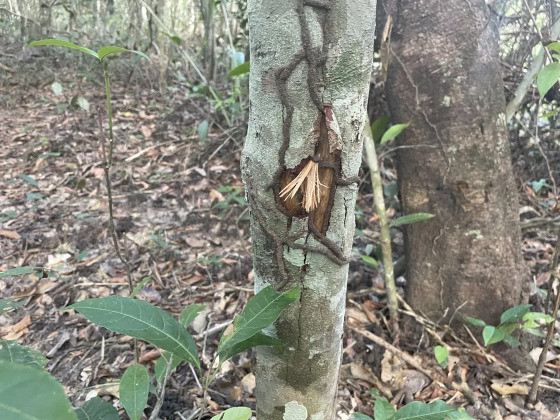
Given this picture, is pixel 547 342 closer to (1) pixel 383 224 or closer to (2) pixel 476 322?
(2) pixel 476 322

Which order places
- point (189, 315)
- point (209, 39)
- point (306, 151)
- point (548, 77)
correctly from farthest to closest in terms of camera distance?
point (209, 39) → point (189, 315) → point (548, 77) → point (306, 151)

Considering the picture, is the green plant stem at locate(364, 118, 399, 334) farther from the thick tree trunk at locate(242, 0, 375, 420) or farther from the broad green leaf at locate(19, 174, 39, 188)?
the broad green leaf at locate(19, 174, 39, 188)

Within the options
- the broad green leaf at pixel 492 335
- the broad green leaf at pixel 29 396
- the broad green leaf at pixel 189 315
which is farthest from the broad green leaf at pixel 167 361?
the broad green leaf at pixel 492 335

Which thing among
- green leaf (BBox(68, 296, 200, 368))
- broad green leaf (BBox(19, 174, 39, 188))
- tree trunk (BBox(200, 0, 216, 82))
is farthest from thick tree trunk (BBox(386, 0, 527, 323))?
tree trunk (BBox(200, 0, 216, 82))

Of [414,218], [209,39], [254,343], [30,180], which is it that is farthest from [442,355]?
[209,39]

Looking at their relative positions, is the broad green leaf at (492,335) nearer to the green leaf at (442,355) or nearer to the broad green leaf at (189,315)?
the green leaf at (442,355)

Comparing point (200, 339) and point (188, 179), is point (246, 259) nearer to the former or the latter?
point (200, 339)

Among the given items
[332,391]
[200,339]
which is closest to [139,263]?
[200,339]
